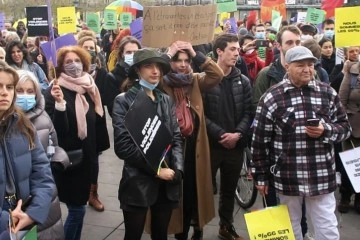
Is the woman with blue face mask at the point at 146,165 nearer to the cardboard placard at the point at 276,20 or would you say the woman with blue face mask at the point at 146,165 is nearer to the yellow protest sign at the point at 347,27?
the yellow protest sign at the point at 347,27

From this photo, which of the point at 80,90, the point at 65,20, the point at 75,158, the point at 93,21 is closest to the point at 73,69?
the point at 80,90

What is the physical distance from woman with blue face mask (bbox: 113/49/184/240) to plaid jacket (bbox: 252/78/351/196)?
2.33 feet

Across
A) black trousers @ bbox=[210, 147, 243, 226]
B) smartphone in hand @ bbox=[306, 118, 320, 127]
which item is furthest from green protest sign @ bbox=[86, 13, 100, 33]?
smartphone in hand @ bbox=[306, 118, 320, 127]

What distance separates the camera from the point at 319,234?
3.64 m

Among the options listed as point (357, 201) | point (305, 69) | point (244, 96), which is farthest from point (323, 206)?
point (357, 201)

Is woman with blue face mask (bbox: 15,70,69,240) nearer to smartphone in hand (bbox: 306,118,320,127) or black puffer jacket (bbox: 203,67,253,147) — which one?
black puffer jacket (bbox: 203,67,253,147)

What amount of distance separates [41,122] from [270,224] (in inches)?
68.6

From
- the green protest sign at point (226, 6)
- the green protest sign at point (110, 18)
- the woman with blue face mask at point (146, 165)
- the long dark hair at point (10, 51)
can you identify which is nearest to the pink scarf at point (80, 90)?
the woman with blue face mask at point (146, 165)

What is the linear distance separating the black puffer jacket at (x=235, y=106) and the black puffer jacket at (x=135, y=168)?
2.67ft

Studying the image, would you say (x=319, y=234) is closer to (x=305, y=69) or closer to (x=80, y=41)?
(x=305, y=69)

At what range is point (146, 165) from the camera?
11.1 feet

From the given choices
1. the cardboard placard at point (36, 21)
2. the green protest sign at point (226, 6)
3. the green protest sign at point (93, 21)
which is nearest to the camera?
the cardboard placard at point (36, 21)

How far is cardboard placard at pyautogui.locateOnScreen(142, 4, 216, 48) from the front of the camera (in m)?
3.88

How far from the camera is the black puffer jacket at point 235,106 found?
4.34m
